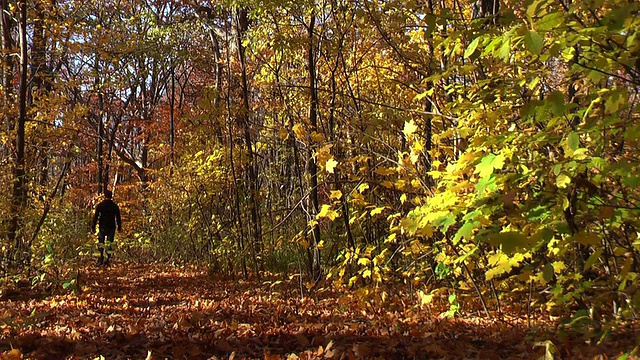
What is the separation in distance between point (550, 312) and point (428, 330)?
4.11ft

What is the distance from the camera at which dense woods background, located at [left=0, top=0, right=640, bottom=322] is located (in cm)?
250

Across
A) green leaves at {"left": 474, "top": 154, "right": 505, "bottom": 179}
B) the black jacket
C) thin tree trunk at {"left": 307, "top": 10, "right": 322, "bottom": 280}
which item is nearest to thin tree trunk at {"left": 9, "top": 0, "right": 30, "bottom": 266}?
the black jacket

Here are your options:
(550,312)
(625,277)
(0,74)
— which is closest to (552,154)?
(625,277)

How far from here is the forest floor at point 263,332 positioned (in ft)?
12.0

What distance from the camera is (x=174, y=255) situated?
1193cm

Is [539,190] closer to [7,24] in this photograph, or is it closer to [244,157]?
[244,157]

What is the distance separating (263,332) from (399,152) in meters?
2.06

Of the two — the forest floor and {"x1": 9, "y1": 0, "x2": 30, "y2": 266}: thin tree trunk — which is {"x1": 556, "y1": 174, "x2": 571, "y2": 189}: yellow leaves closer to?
the forest floor

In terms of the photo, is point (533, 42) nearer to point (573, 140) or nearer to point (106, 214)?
point (573, 140)

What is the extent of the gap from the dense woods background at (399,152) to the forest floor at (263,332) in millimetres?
349

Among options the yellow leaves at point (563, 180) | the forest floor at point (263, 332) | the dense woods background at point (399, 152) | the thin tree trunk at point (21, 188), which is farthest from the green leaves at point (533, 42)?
the thin tree trunk at point (21, 188)

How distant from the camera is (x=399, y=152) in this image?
4383 millimetres

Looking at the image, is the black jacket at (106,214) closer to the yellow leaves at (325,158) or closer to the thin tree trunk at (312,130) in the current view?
the thin tree trunk at (312,130)

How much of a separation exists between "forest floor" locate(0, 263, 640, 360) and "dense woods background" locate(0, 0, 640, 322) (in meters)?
0.35
